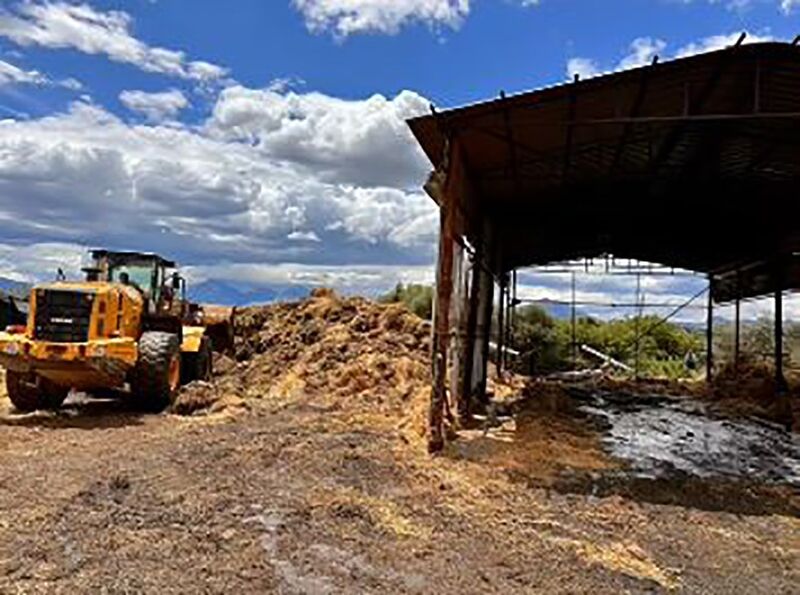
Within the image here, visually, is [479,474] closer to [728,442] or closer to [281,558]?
[281,558]

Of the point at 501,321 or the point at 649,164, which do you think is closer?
the point at 649,164

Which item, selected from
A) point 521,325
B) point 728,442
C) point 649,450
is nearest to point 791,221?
point 728,442

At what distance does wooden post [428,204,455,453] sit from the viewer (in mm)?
10305

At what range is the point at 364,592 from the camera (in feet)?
17.1

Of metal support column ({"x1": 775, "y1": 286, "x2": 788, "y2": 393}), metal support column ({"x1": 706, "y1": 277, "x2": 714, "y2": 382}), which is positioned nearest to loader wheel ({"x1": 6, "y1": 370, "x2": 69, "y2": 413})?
metal support column ({"x1": 775, "y1": 286, "x2": 788, "y2": 393})

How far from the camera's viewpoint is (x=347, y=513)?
23.3ft

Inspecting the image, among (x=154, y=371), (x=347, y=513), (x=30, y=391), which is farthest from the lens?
(x=30, y=391)

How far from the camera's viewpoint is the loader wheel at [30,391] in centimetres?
1252

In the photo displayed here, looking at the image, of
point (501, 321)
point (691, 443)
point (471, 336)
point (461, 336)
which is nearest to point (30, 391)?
point (461, 336)

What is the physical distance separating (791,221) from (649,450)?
828cm

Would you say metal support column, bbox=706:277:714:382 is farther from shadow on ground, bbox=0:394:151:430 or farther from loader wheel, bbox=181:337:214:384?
shadow on ground, bbox=0:394:151:430

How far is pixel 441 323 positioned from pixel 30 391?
21.8ft

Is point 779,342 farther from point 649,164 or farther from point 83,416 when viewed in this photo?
point 83,416

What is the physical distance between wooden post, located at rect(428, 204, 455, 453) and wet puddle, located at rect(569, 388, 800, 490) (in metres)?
2.37
